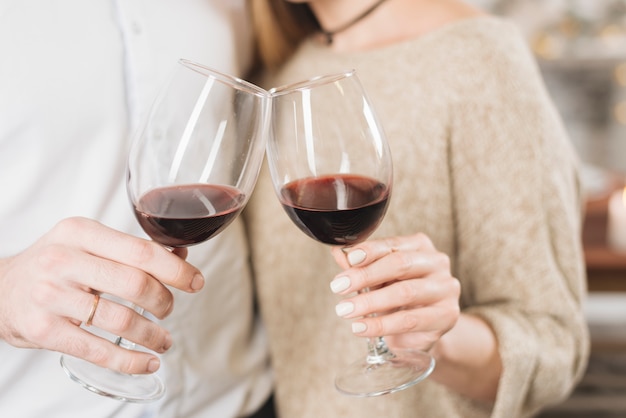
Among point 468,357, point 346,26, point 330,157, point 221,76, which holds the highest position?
point 346,26

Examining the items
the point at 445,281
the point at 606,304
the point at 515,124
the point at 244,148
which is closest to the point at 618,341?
the point at 606,304

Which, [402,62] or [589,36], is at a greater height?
[589,36]

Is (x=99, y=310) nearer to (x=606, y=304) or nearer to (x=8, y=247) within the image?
(x=8, y=247)

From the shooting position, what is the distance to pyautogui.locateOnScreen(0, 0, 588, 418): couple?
938mm

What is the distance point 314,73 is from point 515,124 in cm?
43

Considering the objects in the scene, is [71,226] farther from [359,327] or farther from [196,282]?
[359,327]

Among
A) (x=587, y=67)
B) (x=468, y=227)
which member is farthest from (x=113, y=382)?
(x=587, y=67)

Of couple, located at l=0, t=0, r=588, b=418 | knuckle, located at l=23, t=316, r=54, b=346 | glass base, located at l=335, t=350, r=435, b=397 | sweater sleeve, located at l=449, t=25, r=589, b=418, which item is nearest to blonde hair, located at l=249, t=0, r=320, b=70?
couple, located at l=0, t=0, r=588, b=418

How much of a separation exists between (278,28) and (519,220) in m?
0.63

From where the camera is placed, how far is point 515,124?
115 cm

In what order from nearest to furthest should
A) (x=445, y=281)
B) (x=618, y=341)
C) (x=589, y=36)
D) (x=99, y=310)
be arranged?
(x=99, y=310) → (x=445, y=281) → (x=618, y=341) → (x=589, y=36)

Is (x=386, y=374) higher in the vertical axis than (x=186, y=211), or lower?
lower

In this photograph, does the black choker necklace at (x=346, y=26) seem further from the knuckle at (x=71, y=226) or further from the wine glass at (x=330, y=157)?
the knuckle at (x=71, y=226)

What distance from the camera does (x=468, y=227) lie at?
1.19 m
